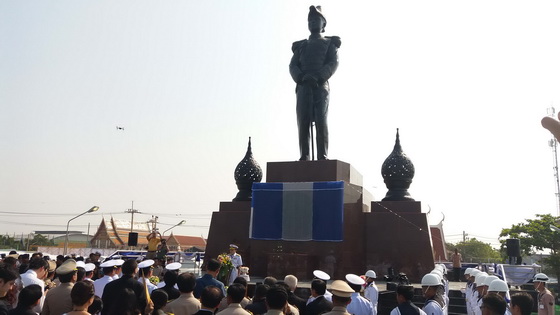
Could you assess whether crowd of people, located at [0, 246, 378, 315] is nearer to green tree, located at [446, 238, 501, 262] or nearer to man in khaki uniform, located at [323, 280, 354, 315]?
man in khaki uniform, located at [323, 280, 354, 315]

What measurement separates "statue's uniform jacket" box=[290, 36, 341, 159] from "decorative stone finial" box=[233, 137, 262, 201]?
295 cm

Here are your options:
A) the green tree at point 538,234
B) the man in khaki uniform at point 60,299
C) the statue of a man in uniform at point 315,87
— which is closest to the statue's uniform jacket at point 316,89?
the statue of a man in uniform at point 315,87

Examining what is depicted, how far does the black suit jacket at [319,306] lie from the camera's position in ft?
14.6

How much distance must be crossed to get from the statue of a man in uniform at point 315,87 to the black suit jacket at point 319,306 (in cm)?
957

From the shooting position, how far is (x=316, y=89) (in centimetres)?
1425

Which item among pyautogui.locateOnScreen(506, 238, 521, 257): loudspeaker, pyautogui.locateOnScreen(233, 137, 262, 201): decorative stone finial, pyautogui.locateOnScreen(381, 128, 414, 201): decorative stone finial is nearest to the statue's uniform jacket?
pyautogui.locateOnScreen(381, 128, 414, 201): decorative stone finial

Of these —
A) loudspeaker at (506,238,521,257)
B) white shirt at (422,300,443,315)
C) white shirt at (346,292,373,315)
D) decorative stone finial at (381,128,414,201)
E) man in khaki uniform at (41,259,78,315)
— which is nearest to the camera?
man in khaki uniform at (41,259,78,315)

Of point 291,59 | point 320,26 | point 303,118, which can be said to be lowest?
point 303,118

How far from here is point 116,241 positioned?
4159cm

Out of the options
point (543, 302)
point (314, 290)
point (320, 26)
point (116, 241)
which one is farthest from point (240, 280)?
point (116, 241)

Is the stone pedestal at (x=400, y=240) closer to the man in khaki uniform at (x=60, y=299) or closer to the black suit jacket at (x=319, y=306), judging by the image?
the black suit jacket at (x=319, y=306)

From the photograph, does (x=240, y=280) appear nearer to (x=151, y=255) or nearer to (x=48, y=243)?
→ (x=151, y=255)

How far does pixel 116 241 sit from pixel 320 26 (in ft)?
108

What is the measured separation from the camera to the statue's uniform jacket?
14.1m
